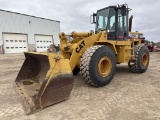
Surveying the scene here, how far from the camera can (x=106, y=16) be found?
6.09 metres

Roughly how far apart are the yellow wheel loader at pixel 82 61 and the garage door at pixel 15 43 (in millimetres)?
19716

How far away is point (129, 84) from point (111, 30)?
1.95 metres

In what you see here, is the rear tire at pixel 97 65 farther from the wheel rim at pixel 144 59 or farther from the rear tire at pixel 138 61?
the wheel rim at pixel 144 59

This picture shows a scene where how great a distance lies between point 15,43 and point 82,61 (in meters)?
22.0

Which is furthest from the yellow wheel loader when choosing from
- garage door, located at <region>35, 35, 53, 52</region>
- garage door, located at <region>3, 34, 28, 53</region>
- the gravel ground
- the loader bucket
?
garage door, located at <region>35, 35, 53, 52</region>

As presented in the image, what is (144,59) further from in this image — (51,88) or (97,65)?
(51,88)

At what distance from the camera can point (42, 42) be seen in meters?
28.3

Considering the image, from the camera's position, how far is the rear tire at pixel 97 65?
4.59m

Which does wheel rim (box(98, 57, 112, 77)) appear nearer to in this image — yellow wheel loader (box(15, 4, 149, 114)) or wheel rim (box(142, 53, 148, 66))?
yellow wheel loader (box(15, 4, 149, 114))

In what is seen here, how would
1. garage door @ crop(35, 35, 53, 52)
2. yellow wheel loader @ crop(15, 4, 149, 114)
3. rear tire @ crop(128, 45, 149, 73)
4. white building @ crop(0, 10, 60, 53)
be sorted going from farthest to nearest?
garage door @ crop(35, 35, 53, 52)
white building @ crop(0, 10, 60, 53)
rear tire @ crop(128, 45, 149, 73)
yellow wheel loader @ crop(15, 4, 149, 114)

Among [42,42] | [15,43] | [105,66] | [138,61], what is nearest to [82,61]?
[105,66]

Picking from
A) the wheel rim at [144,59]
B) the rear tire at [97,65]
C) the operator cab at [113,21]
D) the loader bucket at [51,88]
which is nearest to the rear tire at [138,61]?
the wheel rim at [144,59]

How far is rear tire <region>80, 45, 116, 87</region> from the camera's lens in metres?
4.59

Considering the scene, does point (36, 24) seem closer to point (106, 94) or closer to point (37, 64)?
point (37, 64)
